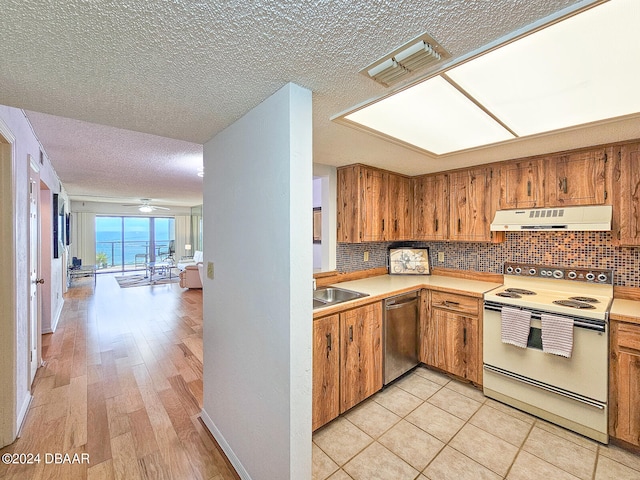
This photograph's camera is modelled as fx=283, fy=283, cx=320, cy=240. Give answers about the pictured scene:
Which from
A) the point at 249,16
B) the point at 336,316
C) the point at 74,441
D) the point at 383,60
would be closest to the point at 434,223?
the point at 336,316

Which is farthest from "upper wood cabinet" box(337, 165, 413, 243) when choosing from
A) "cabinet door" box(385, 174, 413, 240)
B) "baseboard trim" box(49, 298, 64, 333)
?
"baseboard trim" box(49, 298, 64, 333)

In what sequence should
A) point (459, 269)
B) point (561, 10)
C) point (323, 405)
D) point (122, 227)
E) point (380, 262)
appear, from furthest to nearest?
point (122, 227)
point (380, 262)
point (459, 269)
point (323, 405)
point (561, 10)

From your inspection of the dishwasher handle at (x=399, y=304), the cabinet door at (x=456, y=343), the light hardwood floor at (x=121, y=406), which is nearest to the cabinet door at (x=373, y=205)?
the dishwasher handle at (x=399, y=304)

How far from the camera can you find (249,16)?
0.90 metres

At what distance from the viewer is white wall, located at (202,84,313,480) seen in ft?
4.39

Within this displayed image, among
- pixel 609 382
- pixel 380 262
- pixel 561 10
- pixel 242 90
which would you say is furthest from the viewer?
pixel 380 262

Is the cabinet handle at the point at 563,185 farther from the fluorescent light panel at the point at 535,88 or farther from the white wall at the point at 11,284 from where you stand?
the white wall at the point at 11,284

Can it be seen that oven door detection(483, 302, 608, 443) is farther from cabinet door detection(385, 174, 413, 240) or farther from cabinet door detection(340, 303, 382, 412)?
cabinet door detection(385, 174, 413, 240)

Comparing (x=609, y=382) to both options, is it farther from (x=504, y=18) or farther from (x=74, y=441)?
(x=74, y=441)

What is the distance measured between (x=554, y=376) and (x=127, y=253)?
1192 centimetres

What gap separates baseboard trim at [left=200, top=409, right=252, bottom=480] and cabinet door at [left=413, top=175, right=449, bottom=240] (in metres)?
2.78

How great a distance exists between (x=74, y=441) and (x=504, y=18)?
3290 mm

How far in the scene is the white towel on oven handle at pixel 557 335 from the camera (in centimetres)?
202

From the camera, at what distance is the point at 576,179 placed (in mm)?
2387
